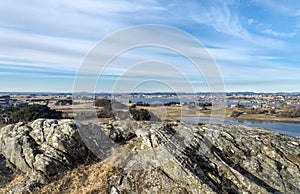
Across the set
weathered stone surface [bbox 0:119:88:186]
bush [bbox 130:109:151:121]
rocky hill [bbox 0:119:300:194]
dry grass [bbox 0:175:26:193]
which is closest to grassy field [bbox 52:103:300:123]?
bush [bbox 130:109:151:121]

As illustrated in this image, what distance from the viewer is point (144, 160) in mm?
11625

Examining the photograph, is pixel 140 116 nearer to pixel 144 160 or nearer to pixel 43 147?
pixel 43 147

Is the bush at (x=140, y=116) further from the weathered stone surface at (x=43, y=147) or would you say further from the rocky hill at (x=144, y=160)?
the weathered stone surface at (x=43, y=147)

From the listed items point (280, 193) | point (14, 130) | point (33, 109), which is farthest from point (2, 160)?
point (33, 109)

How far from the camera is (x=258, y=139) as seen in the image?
46.2 ft

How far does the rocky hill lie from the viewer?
10758 mm

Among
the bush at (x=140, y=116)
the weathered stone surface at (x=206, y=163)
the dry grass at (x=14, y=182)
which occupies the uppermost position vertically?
the bush at (x=140, y=116)

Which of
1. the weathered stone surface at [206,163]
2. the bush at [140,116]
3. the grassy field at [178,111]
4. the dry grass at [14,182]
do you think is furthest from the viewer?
the bush at [140,116]

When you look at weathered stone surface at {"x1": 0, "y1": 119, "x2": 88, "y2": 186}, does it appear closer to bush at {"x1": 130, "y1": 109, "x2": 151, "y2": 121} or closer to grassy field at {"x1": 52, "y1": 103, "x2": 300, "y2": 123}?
grassy field at {"x1": 52, "y1": 103, "x2": 300, "y2": 123}

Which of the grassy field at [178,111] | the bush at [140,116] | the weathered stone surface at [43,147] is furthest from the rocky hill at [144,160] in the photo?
the bush at [140,116]

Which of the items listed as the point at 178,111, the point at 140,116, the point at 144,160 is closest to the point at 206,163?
the point at 144,160

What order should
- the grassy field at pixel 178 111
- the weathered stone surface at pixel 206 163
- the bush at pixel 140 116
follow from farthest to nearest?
1. the bush at pixel 140 116
2. the grassy field at pixel 178 111
3. the weathered stone surface at pixel 206 163

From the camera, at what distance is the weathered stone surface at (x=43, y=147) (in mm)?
11664

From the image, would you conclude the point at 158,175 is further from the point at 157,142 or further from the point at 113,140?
the point at 113,140
